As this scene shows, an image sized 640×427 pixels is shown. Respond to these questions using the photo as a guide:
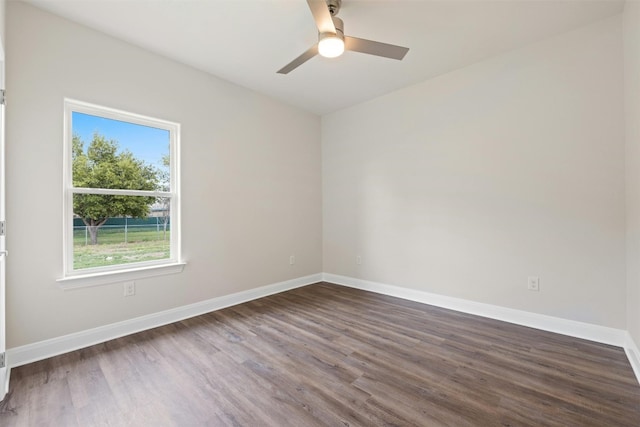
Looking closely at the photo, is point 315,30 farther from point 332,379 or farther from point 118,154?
point 332,379

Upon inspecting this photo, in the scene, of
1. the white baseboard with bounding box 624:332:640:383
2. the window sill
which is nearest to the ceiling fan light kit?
the window sill

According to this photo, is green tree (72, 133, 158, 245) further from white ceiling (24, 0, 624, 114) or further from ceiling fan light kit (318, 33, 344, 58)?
ceiling fan light kit (318, 33, 344, 58)

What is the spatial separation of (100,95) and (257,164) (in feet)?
5.74

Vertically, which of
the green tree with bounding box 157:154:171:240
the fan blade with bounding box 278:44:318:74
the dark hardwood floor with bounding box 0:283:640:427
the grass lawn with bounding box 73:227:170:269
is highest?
the fan blade with bounding box 278:44:318:74

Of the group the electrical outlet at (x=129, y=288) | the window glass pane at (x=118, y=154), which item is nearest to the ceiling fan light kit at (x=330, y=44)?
the window glass pane at (x=118, y=154)

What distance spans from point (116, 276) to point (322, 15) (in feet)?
9.18

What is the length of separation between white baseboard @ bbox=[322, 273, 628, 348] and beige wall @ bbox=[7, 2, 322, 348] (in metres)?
→ 1.44

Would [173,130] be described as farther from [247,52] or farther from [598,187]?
[598,187]

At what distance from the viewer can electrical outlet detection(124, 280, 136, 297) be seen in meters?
2.68

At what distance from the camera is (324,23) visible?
1.95m

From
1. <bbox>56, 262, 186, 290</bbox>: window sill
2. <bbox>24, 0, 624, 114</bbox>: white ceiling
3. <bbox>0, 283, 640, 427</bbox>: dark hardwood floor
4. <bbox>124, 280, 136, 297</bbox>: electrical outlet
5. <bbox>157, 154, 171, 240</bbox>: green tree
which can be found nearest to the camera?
<bbox>0, 283, 640, 427</bbox>: dark hardwood floor

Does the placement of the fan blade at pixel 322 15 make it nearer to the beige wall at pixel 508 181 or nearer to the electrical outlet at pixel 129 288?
the beige wall at pixel 508 181

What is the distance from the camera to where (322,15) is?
6.20 ft

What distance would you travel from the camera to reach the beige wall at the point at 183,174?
2.19 meters
